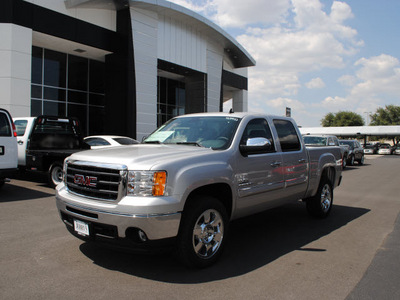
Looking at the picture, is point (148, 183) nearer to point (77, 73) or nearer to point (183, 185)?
point (183, 185)

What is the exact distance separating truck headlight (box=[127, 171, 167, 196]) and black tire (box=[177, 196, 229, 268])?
45 cm

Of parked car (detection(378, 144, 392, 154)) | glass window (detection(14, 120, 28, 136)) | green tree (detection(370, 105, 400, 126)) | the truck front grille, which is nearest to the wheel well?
the truck front grille

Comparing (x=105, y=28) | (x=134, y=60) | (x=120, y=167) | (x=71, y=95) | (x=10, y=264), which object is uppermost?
(x=105, y=28)

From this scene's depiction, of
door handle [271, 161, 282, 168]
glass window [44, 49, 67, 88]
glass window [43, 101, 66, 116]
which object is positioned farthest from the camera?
glass window [44, 49, 67, 88]

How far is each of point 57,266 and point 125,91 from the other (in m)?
18.1

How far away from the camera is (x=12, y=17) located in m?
15.8

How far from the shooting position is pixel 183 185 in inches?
144

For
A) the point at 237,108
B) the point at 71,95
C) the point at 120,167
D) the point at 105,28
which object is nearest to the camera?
the point at 120,167

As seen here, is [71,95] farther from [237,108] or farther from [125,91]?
[237,108]

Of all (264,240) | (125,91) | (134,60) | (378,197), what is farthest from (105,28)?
(264,240)

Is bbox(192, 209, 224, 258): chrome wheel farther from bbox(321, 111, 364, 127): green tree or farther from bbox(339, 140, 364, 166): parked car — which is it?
bbox(321, 111, 364, 127): green tree

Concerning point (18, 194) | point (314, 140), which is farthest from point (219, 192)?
point (314, 140)

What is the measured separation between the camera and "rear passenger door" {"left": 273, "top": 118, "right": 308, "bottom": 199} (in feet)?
17.7

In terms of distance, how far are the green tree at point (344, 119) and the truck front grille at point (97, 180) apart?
98.9 m
